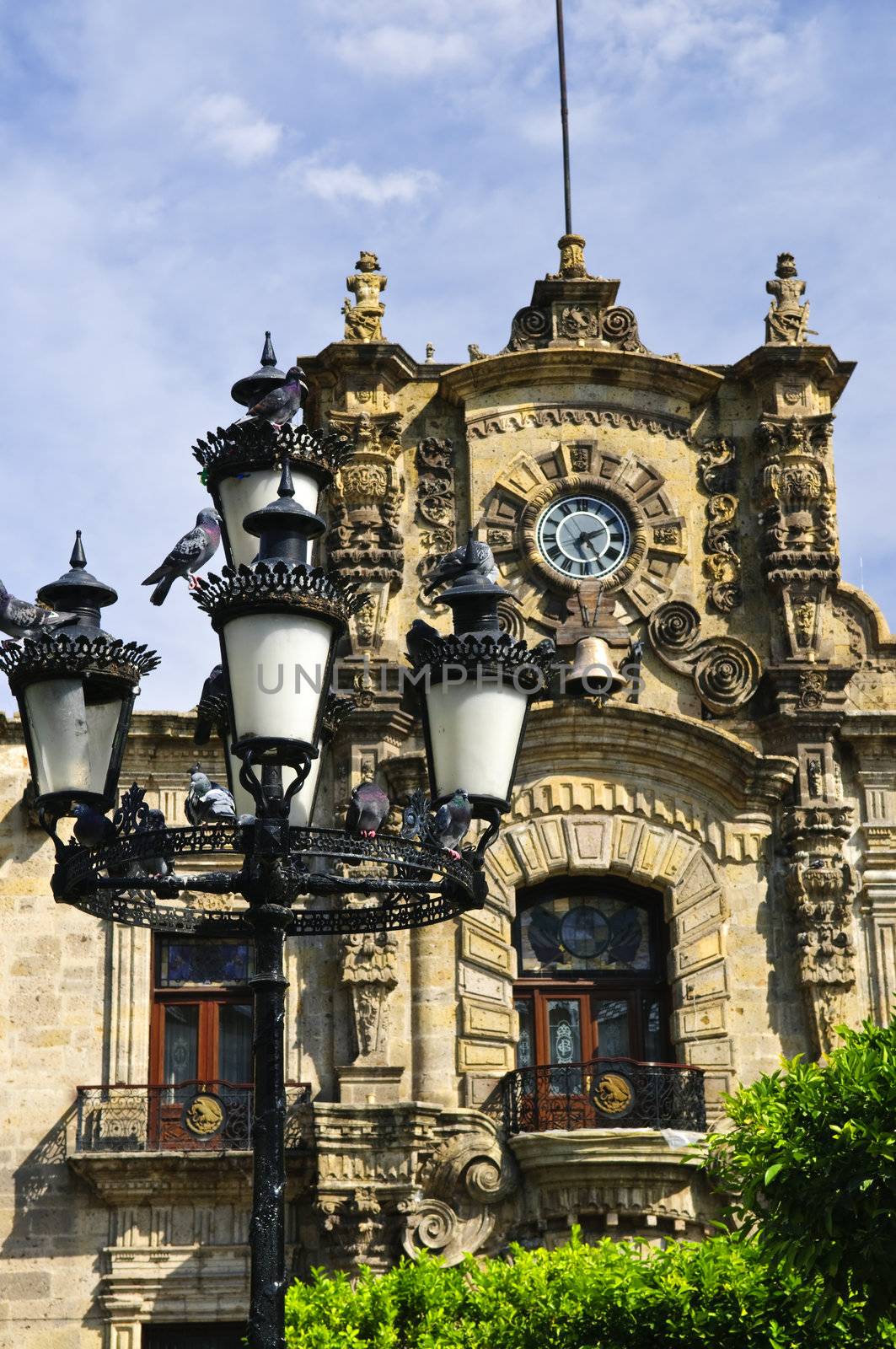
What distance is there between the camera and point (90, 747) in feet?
35.8

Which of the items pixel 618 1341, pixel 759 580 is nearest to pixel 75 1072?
pixel 618 1341

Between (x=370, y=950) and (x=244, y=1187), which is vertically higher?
(x=370, y=950)

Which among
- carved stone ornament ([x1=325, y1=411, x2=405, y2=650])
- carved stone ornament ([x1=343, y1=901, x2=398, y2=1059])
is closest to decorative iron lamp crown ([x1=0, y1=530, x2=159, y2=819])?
carved stone ornament ([x1=343, y1=901, x2=398, y2=1059])

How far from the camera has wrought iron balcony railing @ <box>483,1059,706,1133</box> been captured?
816 inches

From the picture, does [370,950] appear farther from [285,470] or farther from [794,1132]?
[285,470]

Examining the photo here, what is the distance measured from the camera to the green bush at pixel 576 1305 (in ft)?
54.1

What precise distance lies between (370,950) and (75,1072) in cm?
305

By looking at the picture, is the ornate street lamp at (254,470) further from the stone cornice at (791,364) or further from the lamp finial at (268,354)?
the stone cornice at (791,364)

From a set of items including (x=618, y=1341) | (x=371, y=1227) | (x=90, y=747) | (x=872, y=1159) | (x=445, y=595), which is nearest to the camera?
(x=90, y=747)

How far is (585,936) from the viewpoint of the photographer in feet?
72.8

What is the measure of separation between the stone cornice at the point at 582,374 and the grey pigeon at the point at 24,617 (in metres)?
11.6

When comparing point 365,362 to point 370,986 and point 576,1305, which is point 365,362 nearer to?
point 370,986

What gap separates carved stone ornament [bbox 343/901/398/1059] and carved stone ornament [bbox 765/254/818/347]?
24.8 feet

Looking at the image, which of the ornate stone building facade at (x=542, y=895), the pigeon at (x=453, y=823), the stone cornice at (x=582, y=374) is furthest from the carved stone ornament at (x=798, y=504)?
the pigeon at (x=453, y=823)
